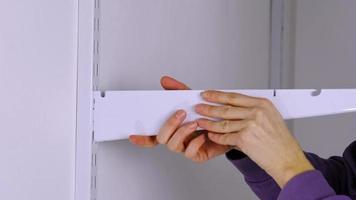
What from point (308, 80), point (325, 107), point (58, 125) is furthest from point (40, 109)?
point (308, 80)

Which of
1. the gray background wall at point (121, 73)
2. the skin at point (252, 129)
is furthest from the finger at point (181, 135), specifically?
the gray background wall at point (121, 73)

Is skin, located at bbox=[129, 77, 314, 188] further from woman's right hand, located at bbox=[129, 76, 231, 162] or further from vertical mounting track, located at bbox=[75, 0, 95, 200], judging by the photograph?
vertical mounting track, located at bbox=[75, 0, 95, 200]

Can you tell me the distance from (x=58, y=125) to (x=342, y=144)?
104 cm

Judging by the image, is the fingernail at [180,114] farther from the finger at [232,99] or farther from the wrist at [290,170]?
the wrist at [290,170]

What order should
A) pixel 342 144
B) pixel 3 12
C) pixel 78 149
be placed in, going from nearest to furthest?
pixel 3 12
pixel 78 149
pixel 342 144

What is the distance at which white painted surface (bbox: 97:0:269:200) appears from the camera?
24.0 inches

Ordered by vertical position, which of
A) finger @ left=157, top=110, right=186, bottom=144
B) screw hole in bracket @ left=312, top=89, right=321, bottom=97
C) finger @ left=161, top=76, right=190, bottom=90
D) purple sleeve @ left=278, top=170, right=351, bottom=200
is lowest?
purple sleeve @ left=278, top=170, right=351, bottom=200

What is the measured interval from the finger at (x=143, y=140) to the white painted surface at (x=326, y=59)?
870 mm

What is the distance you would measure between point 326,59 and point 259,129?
0.88m

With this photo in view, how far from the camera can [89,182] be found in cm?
55

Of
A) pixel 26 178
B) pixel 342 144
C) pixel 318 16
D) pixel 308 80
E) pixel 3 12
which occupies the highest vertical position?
pixel 318 16

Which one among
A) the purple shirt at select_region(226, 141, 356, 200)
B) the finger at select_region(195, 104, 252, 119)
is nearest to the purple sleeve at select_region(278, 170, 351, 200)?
the purple shirt at select_region(226, 141, 356, 200)

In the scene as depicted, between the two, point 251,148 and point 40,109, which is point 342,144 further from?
point 40,109

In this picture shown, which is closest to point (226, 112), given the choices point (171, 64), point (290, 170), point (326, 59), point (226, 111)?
point (226, 111)
